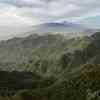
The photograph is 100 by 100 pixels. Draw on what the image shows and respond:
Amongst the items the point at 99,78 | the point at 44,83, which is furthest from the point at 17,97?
the point at 44,83

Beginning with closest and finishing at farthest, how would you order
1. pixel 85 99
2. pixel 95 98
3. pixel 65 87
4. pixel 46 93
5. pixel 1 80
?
1. pixel 95 98
2. pixel 85 99
3. pixel 46 93
4. pixel 65 87
5. pixel 1 80

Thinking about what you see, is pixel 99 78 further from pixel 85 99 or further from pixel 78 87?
pixel 85 99

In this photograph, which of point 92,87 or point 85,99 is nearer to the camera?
point 85,99

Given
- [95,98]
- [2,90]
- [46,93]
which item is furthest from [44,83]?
[95,98]

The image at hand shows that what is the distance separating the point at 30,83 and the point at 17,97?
53.0 metres

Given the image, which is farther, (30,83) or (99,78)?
(30,83)

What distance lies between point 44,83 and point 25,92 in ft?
129

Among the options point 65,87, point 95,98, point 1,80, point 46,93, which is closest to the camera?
point 95,98

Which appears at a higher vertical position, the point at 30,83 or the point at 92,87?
the point at 92,87

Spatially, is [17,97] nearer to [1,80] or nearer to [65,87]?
[65,87]

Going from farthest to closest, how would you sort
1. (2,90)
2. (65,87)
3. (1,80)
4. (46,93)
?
1. (1,80)
2. (2,90)
3. (65,87)
4. (46,93)

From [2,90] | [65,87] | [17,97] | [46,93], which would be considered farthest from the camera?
[2,90]

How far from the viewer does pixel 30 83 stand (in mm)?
158625

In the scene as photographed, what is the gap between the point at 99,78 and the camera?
388ft
